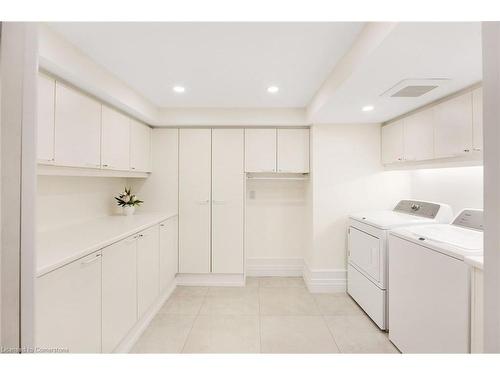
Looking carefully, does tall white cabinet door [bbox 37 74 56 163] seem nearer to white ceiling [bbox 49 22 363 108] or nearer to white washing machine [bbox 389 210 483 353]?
white ceiling [bbox 49 22 363 108]

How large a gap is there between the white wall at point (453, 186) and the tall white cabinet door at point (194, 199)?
2.59 meters

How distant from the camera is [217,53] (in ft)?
5.89

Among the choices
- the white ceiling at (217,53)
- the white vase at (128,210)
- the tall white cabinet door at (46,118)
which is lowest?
the white vase at (128,210)

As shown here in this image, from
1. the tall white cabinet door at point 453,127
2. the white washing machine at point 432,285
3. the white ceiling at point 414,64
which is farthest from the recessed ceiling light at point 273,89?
the white washing machine at point 432,285

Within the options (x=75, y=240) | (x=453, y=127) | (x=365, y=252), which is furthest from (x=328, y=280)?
(x=75, y=240)

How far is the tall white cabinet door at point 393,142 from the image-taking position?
2660 millimetres

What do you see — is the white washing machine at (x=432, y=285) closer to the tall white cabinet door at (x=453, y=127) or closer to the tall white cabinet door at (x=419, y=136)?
the tall white cabinet door at (x=453, y=127)

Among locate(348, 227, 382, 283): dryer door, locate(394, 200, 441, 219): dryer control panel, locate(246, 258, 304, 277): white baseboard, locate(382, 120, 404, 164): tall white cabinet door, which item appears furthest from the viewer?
locate(246, 258, 304, 277): white baseboard

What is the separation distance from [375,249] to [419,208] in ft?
2.56

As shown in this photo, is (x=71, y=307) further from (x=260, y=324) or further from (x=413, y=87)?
(x=413, y=87)

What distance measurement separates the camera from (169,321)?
2.35m

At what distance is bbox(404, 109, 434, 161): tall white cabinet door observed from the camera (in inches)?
88.6

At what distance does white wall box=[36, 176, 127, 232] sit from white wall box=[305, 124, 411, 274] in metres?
2.52

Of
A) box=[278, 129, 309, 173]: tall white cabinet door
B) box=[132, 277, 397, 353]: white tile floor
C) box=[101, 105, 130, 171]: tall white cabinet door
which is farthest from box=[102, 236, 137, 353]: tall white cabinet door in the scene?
box=[278, 129, 309, 173]: tall white cabinet door
